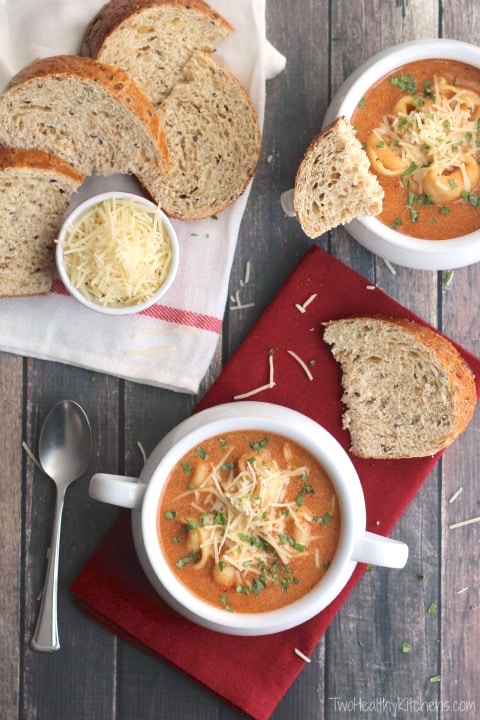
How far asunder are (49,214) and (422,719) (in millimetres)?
2023

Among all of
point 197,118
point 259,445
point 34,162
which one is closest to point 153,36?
point 197,118

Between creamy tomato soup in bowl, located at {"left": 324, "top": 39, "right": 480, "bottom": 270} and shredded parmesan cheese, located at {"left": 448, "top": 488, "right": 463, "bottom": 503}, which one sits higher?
creamy tomato soup in bowl, located at {"left": 324, "top": 39, "right": 480, "bottom": 270}

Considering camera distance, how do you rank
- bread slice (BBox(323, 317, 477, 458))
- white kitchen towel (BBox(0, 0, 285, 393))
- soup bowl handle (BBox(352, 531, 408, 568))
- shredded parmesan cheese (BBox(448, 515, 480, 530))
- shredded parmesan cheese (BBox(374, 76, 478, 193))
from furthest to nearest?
shredded parmesan cheese (BBox(448, 515, 480, 530)) → white kitchen towel (BBox(0, 0, 285, 393)) → bread slice (BBox(323, 317, 477, 458)) → shredded parmesan cheese (BBox(374, 76, 478, 193)) → soup bowl handle (BBox(352, 531, 408, 568))

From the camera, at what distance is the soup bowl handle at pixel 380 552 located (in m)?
2.08

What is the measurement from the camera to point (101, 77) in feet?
7.22

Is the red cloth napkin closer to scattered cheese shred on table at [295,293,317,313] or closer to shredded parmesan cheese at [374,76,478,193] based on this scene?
scattered cheese shred on table at [295,293,317,313]

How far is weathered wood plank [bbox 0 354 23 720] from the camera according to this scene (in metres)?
2.51

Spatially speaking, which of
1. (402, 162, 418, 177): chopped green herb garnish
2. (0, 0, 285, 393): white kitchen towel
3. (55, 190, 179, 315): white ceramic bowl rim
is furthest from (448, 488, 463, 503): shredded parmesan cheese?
(55, 190, 179, 315): white ceramic bowl rim

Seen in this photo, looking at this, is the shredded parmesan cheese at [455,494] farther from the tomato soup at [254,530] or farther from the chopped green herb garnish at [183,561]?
the chopped green herb garnish at [183,561]

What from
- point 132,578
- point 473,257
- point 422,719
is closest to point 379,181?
point 473,257

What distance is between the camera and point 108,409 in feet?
8.43

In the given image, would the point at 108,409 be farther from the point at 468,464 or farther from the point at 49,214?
the point at 468,464

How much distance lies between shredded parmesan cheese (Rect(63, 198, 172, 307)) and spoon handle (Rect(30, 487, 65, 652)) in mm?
658

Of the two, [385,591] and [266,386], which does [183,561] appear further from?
[385,591]
